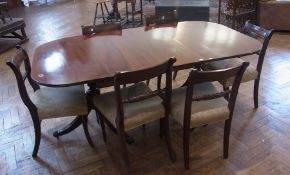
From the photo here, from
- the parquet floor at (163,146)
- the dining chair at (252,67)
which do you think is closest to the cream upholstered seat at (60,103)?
the parquet floor at (163,146)

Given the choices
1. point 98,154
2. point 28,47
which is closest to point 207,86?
point 98,154

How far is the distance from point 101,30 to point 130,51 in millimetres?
664

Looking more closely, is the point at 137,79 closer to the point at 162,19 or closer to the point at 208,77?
the point at 208,77

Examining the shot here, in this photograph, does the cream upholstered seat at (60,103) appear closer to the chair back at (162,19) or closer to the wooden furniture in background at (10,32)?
the chair back at (162,19)

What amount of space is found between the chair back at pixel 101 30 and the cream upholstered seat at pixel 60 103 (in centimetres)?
69

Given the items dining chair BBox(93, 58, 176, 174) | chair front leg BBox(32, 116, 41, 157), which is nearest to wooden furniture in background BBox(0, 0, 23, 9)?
chair front leg BBox(32, 116, 41, 157)

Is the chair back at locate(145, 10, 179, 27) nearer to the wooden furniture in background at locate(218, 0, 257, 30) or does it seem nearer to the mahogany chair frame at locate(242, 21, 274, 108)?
the mahogany chair frame at locate(242, 21, 274, 108)

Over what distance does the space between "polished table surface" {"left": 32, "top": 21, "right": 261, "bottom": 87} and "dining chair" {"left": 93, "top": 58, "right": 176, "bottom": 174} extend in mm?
178

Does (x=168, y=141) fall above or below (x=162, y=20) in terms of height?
below

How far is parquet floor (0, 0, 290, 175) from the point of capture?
6.79ft

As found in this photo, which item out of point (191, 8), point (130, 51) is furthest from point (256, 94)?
point (191, 8)

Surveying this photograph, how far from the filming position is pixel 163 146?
2293 mm

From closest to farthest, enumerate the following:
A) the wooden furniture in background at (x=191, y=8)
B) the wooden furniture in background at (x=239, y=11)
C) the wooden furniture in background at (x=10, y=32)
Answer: the wooden furniture in background at (x=239, y=11), the wooden furniture in background at (x=10, y=32), the wooden furniture in background at (x=191, y=8)

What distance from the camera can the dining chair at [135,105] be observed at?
5.54 feet
